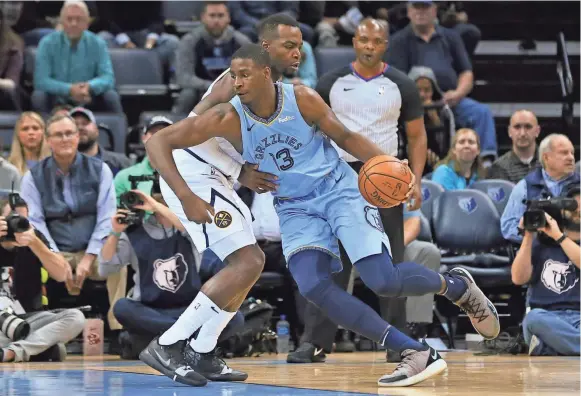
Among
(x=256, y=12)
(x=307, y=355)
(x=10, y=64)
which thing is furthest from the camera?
(x=256, y=12)

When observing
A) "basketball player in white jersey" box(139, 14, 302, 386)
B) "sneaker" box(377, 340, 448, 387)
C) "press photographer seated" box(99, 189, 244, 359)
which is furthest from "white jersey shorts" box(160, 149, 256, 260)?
"press photographer seated" box(99, 189, 244, 359)

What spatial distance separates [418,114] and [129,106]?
4.43 m

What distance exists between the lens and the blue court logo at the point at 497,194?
29.6ft

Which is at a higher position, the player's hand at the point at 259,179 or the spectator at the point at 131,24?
the spectator at the point at 131,24

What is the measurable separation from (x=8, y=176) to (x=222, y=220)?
3225mm

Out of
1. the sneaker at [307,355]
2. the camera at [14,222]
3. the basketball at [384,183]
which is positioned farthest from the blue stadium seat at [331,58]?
the basketball at [384,183]

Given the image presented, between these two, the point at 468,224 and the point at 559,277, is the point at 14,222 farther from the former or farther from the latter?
the point at 559,277

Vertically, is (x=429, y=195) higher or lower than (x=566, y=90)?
lower

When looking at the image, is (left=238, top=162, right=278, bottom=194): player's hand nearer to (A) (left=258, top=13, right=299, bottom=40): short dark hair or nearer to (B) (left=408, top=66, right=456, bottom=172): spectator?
(A) (left=258, top=13, right=299, bottom=40): short dark hair

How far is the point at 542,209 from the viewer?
7594 mm

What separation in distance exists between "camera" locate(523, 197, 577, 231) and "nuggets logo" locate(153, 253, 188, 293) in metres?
2.20

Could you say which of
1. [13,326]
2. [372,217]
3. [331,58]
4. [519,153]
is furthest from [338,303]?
[331,58]

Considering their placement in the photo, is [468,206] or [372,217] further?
[468,206]

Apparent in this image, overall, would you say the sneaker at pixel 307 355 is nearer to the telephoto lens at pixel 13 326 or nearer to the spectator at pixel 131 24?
the telephoto lens at pixel 13 326
